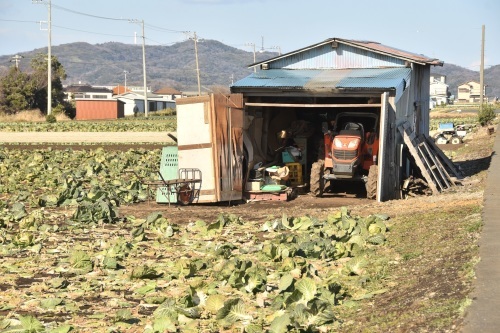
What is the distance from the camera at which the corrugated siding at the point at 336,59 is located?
24938mm

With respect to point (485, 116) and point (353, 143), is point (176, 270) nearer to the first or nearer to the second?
point (353, 143)

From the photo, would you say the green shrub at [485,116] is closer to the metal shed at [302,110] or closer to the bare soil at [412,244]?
the metal shed at [302,110]

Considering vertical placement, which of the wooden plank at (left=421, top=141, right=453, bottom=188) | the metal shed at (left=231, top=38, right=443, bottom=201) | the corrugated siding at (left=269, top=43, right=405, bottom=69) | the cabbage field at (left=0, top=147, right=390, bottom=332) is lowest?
the cabbage field at (left=0, top=147, right=390, bottom=332)

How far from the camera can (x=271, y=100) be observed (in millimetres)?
24266

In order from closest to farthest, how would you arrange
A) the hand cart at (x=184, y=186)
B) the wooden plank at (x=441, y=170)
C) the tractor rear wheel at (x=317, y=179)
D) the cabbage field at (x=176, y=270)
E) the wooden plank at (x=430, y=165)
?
the cabbage field at (x=176, y=270) → the hand cart at (x=184, y=186) → the tractor rear wheel at (x=317, y=179) → the wooden plank at (x=430, y=165) → the wooden plank at (x=441, y=170)

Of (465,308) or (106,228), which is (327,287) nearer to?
(465,308)

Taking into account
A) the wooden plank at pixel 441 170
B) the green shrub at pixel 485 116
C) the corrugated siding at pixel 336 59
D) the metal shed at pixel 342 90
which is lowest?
the wooden plank at pixel 441 170

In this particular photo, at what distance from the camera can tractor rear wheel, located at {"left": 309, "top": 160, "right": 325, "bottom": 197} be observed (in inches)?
882

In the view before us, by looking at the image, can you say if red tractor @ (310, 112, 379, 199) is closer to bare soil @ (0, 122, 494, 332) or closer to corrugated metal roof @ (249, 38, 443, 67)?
bare soil @ (0, 122, 494, 332)

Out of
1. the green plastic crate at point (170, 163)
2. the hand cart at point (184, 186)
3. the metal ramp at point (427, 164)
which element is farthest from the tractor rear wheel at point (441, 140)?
the hand cart at point (184, 186)

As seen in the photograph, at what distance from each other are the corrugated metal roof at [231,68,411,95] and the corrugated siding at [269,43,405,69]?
34 centimetres

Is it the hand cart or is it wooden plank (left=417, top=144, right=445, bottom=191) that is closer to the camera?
the hand cart

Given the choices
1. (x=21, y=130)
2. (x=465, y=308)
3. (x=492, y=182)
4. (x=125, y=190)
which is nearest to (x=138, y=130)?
(x=21, y=130)

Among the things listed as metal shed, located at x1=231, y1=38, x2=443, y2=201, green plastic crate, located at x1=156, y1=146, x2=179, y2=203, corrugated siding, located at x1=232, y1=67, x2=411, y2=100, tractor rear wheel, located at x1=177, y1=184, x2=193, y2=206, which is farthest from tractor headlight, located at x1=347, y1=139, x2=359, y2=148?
green plastic crate, located at x1=156, y1=146, x2=179, y2=203
